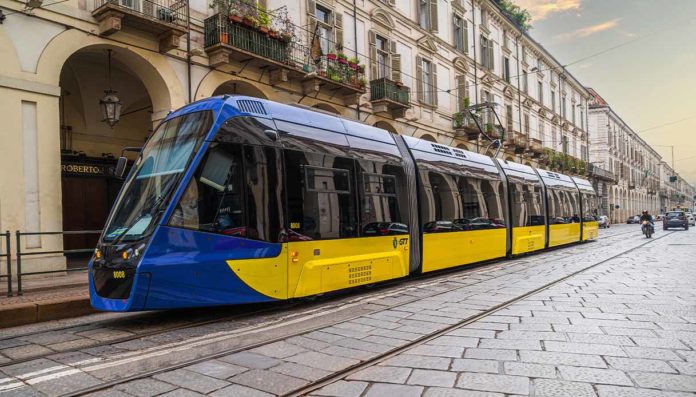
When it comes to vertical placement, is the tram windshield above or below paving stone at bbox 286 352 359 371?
above

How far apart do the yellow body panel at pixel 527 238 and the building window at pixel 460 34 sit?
12230 mm

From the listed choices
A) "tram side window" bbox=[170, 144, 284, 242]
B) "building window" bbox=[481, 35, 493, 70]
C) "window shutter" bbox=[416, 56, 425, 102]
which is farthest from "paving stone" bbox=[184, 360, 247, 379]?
"building window" bbox=[481, 35, 493, 70]

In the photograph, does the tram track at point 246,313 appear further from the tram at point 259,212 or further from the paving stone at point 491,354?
the paving stone at point 491,354

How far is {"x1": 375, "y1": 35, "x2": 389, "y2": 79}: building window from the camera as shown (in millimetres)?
18656

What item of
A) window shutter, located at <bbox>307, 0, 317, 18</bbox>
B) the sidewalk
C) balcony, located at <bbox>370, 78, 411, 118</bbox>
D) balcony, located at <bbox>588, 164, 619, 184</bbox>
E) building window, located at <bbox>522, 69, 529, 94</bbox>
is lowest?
the sidewalk

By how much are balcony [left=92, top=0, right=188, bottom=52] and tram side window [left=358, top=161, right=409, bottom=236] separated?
5849 millimetres

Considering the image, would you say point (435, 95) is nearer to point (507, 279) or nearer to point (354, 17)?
point (354, 17)

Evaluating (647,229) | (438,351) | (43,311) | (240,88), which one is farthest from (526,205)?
(647,229)

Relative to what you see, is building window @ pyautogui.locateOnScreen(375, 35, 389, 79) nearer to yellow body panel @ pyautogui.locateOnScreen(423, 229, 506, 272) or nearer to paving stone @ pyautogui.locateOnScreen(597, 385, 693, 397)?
yellow body panel @ pyautogui.locateOnScreen(423, 229, 506, 272)

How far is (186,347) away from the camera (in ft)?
15.8

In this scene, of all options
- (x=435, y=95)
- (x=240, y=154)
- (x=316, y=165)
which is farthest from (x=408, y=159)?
(x=435, y=95)

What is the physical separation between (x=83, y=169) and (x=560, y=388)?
1361 centimetres

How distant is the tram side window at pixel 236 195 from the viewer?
19.0 feet

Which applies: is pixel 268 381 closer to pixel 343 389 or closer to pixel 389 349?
pixel 343 389
